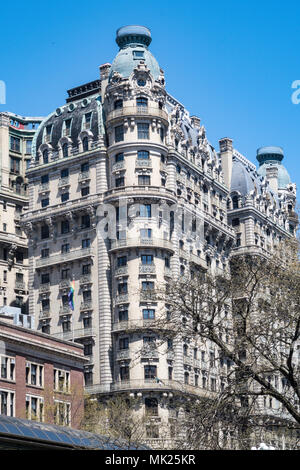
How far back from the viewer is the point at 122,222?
12462cm

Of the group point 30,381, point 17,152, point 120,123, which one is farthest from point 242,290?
point 17,152

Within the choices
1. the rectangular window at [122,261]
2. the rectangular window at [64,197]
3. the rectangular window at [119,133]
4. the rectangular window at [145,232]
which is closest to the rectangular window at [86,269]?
the rectangular window at [122,261]

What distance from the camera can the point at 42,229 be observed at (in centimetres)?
13412

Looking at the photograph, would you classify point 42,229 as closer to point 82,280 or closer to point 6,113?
point 82,280

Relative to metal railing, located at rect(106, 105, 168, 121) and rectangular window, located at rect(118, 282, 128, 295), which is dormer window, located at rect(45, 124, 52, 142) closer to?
metal railing, located at rect(106, 105, 168, 121)

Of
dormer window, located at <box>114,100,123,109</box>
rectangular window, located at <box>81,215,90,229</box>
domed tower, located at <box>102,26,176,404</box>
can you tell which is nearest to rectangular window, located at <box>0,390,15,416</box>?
domed tower, located at <box>102,26,176,404</box>

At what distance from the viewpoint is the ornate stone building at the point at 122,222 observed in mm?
120500

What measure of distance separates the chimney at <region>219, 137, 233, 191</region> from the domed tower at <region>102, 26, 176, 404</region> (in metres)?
29.0

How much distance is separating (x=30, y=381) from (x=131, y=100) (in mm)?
43953

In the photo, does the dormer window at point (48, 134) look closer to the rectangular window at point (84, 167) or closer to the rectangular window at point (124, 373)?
the rectangular window at point (84, 167)

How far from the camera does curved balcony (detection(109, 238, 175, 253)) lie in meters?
122

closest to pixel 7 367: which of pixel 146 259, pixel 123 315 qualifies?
pixel 123 315

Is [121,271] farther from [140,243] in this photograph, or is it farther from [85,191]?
[85,191]

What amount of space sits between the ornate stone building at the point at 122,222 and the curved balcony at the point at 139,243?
7.3 inches
